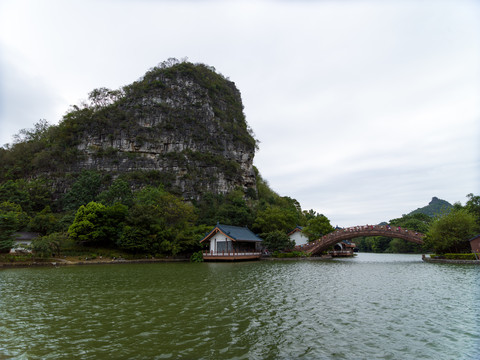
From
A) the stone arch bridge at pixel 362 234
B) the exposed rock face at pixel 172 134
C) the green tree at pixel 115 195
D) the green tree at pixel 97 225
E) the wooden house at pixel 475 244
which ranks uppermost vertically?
the exposed rock face at pixel 172 134

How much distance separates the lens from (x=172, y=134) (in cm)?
5488

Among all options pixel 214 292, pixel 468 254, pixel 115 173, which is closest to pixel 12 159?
pixel 115 173

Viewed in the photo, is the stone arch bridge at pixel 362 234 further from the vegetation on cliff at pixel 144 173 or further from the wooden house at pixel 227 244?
the wooden house at pixel 227 244

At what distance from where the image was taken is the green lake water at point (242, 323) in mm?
5559

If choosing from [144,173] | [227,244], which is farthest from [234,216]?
[144,173]

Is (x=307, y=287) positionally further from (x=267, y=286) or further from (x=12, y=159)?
(x=12, y=159)

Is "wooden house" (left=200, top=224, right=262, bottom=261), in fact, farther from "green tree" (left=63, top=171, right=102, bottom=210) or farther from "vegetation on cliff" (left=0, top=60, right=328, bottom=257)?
"green tree" (left=63, top=171, right=102, bottom=210)

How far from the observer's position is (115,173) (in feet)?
160

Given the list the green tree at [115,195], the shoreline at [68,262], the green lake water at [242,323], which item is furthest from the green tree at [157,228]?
the green lake water at [242,323]

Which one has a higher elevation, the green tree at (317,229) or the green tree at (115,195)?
the green tree at (115,195)

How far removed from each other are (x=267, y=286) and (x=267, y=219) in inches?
1017

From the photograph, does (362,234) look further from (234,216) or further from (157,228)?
(157,228)

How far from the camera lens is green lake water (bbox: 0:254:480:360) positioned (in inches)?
219

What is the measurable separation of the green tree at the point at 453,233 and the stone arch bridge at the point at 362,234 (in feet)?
6.54
